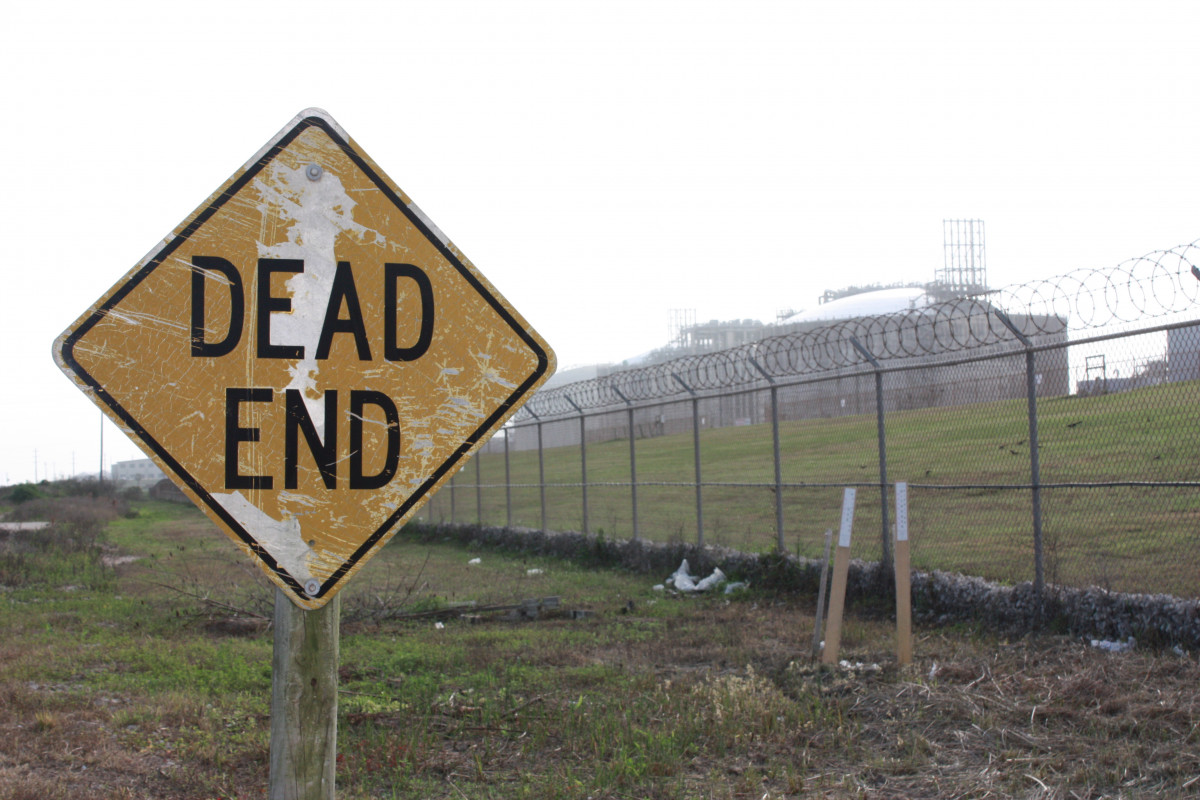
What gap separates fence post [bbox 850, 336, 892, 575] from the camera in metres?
10.4

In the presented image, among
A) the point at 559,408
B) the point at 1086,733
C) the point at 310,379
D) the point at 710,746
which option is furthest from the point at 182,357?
the point at 559,408

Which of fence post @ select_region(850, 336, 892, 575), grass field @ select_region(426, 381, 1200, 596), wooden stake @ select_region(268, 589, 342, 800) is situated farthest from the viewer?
fence post @ select_region(850, 336, 892, 575)

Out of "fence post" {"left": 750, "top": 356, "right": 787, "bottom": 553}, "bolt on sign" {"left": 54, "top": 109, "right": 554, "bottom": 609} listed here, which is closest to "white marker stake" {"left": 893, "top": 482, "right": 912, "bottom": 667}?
"fence post" {"left": 750, "top": 356, "right": 787, "bottom": 553}

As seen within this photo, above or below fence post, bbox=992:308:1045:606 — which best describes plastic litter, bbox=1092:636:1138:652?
below

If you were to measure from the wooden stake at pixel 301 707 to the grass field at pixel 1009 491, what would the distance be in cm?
713

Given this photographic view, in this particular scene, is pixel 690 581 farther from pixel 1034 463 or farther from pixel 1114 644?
pixel 1114 644

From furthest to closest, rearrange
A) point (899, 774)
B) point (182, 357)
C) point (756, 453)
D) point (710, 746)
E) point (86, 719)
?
point (756, 453), point (86, 719), point (710, 746), point (899, 774), point (182, 357)

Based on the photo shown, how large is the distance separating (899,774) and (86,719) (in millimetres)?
5241

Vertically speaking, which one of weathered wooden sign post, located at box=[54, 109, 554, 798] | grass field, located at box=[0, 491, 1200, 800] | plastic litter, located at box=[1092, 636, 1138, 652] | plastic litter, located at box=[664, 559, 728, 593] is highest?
weathered wooden sign post, located at box=[54, 109, 554, 798]

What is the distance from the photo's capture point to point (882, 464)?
35.2 ft

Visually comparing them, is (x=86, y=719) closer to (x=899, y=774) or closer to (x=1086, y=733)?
(x=899, y=774)

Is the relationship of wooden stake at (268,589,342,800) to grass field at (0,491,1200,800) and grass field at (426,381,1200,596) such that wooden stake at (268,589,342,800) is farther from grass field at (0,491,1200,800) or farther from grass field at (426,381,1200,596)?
grass field at (426,381,1200,596)

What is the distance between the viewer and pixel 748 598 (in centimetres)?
1164

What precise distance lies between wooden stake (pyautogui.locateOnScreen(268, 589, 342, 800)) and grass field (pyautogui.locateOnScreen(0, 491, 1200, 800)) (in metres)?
3.05
